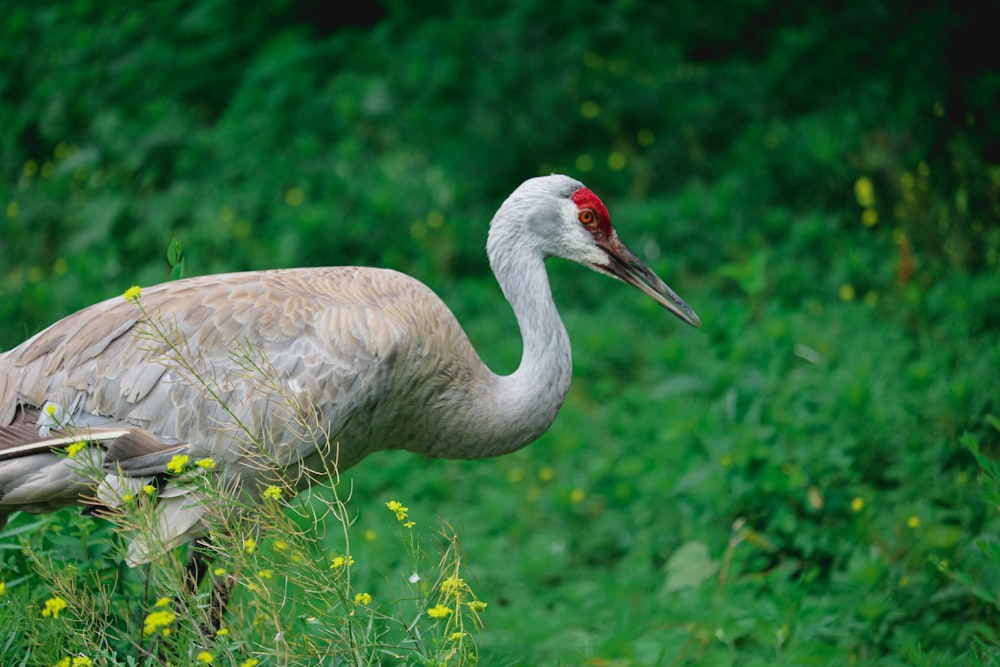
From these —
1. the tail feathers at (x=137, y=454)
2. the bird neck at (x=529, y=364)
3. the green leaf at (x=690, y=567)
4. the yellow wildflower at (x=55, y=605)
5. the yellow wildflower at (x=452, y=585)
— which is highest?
the yellow wildflower at (x=55, y=605)

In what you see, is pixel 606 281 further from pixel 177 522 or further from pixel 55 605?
pixel 55 605

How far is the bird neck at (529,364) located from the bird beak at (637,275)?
0.27m

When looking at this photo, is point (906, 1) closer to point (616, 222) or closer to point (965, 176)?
point (965, 176)

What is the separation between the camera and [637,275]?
12.3 ft

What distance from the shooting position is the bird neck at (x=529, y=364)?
3.46 metres

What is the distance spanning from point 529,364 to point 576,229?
485 mm

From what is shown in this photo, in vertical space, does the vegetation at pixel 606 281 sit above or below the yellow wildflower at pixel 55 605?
below

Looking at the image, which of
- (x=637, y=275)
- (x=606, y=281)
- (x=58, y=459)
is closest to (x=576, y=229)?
(x=637, y=275)

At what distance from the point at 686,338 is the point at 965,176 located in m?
1.60

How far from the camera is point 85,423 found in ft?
10.3

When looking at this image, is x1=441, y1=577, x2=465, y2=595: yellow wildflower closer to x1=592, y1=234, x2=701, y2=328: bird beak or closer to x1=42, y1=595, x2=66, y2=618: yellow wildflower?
x1=42, y1=595, x2=66, y2=618: yellow wildflower

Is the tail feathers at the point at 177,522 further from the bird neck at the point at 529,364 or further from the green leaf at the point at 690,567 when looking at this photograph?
the green leaf at the point at 690,567

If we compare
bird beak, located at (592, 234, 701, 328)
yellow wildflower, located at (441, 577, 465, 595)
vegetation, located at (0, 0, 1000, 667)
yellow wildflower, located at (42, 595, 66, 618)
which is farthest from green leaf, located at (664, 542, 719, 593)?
yellow wildflower, located at (42, 595, 66, 618)

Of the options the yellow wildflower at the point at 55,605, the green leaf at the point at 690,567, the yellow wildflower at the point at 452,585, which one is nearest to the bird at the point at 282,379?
the yellow wildflower at the point at 55,605
